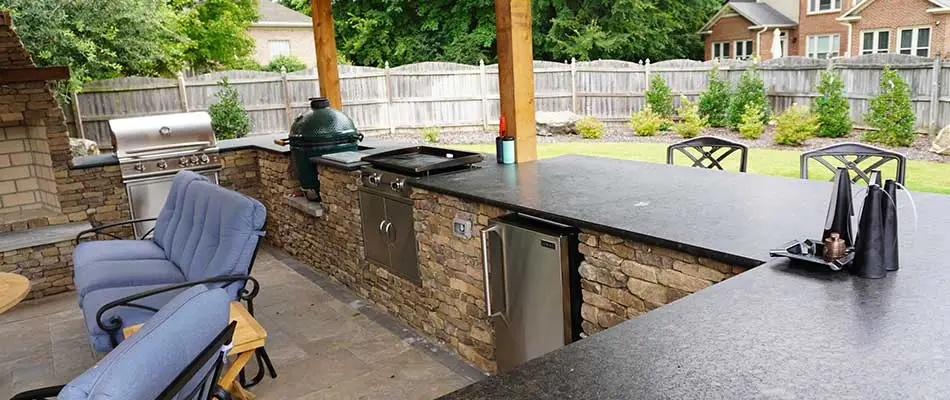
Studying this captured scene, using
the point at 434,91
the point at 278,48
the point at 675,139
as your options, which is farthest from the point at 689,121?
the point at 278,48

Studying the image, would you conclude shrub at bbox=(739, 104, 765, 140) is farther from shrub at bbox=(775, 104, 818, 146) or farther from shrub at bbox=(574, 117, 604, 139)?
shrub at bbox=(574, 117, 604, 139)

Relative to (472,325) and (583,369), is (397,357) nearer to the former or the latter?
(472,325)

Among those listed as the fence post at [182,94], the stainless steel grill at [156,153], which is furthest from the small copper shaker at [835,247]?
the fence post at [182,94]

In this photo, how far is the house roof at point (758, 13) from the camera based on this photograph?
17.0 meters

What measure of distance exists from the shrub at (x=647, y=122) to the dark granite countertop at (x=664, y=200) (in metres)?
6.86

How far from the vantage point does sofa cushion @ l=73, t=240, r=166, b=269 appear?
13.0 ft

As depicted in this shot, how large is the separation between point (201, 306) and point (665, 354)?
1.24 meters

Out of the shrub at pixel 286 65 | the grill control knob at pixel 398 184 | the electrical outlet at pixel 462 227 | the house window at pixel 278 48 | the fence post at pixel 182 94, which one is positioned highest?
the house window at pixel 278 48

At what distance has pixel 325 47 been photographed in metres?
5.83

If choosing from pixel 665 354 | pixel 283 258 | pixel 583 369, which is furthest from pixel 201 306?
pixel 283 258

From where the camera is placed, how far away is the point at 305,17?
19.6 metres

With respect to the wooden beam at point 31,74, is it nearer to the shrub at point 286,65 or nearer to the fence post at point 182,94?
the fence post at point 182,94

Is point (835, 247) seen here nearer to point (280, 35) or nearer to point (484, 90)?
point (484, 90)

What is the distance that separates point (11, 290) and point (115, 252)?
3.24 feet
